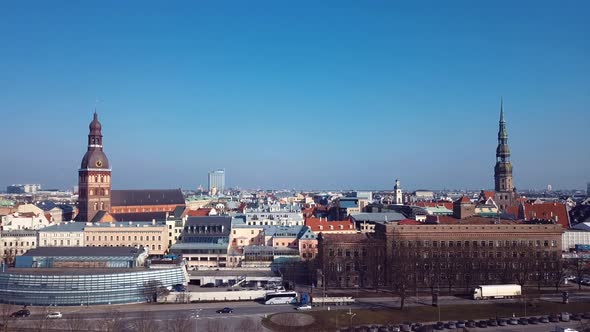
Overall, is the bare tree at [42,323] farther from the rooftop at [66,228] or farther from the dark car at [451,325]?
Result: the rooftop at [66,228]

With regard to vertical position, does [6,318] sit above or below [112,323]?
above

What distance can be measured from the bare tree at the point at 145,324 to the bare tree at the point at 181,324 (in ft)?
3.52

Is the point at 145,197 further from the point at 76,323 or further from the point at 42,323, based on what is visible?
the point at 42,323

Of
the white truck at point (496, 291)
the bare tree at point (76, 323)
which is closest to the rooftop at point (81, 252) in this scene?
the bare tree at point (76, 323)

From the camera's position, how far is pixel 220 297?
6275cm

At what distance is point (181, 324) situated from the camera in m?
46.8

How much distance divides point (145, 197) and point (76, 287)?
59.0 m

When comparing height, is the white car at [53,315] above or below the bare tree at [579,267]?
below

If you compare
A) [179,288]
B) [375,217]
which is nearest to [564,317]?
[179,288]

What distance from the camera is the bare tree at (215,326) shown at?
47250mm

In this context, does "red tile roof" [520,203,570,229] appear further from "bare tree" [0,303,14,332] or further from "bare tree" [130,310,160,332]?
"bare tree" [0,303,14,332]

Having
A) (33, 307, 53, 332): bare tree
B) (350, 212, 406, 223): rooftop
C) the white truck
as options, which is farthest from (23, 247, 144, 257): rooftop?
(350, 212, 406, 223): rooftop

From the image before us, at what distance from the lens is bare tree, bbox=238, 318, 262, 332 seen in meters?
47.9

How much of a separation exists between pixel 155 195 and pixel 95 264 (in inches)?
2094
